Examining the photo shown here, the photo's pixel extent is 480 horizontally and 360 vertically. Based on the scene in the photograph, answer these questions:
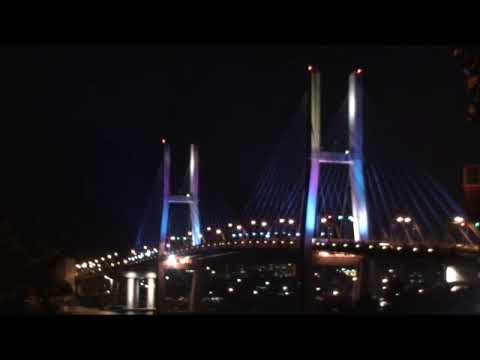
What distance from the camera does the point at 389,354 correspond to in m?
3.73

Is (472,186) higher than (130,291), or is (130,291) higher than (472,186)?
(472,186)

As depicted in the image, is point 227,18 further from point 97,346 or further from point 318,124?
point 318,124

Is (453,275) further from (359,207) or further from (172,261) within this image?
(172,261)

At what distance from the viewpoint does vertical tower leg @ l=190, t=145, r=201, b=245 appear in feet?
92.8

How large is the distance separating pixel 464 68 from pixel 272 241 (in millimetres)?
17158

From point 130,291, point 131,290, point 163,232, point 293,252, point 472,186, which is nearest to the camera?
point 472,186

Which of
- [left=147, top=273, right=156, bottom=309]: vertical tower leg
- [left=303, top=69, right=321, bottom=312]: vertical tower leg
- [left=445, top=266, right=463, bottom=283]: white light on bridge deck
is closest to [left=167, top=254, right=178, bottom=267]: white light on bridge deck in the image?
[left=147, top=273, right=156, bottom=309]: vertical tower leg

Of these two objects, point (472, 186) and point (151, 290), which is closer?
point (472, 186)

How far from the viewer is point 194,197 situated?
29.6 meters

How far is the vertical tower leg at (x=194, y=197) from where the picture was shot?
28281 mm

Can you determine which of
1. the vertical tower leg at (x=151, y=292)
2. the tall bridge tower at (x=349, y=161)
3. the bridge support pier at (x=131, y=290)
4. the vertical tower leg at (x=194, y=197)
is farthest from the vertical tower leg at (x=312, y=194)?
the bridge support pier at (x=131, y=290)

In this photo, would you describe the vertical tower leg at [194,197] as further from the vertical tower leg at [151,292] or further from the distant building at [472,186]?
the distant building at [472,186]

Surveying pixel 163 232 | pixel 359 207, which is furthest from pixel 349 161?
pixel 163 232

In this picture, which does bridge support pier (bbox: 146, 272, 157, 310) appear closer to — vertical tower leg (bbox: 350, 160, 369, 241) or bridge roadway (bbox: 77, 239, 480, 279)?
bridge roadway (bbox: 77, 239, 480, 279)
